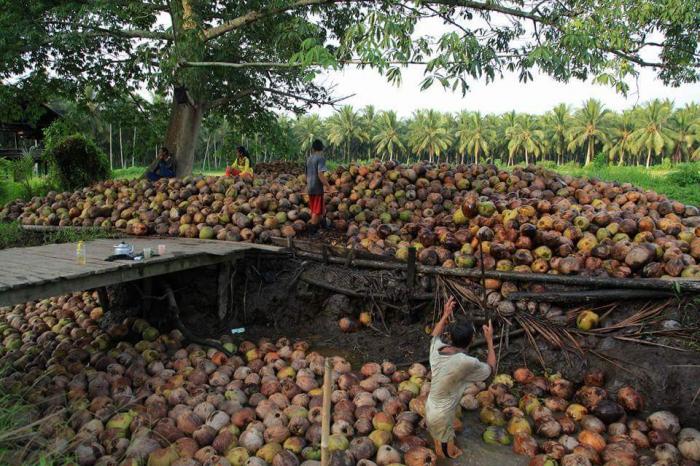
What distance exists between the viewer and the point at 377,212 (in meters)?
6.89

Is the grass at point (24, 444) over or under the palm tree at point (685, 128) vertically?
under

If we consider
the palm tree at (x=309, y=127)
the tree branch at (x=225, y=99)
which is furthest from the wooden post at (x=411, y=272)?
the palm tree at (x=309, y=127)

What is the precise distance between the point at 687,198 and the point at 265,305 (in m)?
12.1

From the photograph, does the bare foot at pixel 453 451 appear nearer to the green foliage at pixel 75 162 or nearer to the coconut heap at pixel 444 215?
the coconut heap at pixel 444 215

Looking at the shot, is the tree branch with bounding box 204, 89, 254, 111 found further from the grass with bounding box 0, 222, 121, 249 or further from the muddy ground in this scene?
the muddy ground

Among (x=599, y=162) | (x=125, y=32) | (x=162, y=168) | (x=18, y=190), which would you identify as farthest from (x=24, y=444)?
(x=599, y=162)

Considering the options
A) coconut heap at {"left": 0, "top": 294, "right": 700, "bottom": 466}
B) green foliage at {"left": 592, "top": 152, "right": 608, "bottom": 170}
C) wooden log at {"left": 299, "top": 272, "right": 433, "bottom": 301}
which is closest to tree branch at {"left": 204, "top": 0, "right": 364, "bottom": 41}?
wooden log at {"left": 299, "top": 272, "right": 433, "bottom": 301}

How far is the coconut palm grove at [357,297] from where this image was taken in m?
3.49

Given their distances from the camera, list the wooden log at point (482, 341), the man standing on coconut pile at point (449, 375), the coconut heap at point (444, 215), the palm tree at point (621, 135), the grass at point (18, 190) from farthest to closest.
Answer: the palm tree at point (621, 135), the grass at point (18, 190), the coconut heap at point (444, 215), the wooden log at point (482, 341), the man standing on coconut pile at point (449, 375)

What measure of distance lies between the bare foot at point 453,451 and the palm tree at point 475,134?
54.2 m

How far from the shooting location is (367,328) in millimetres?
5273

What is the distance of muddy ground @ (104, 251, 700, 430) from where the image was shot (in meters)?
3.80

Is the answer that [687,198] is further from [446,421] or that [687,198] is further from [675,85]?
[446,421]

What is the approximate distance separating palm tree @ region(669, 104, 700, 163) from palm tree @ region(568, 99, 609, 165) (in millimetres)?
5822
